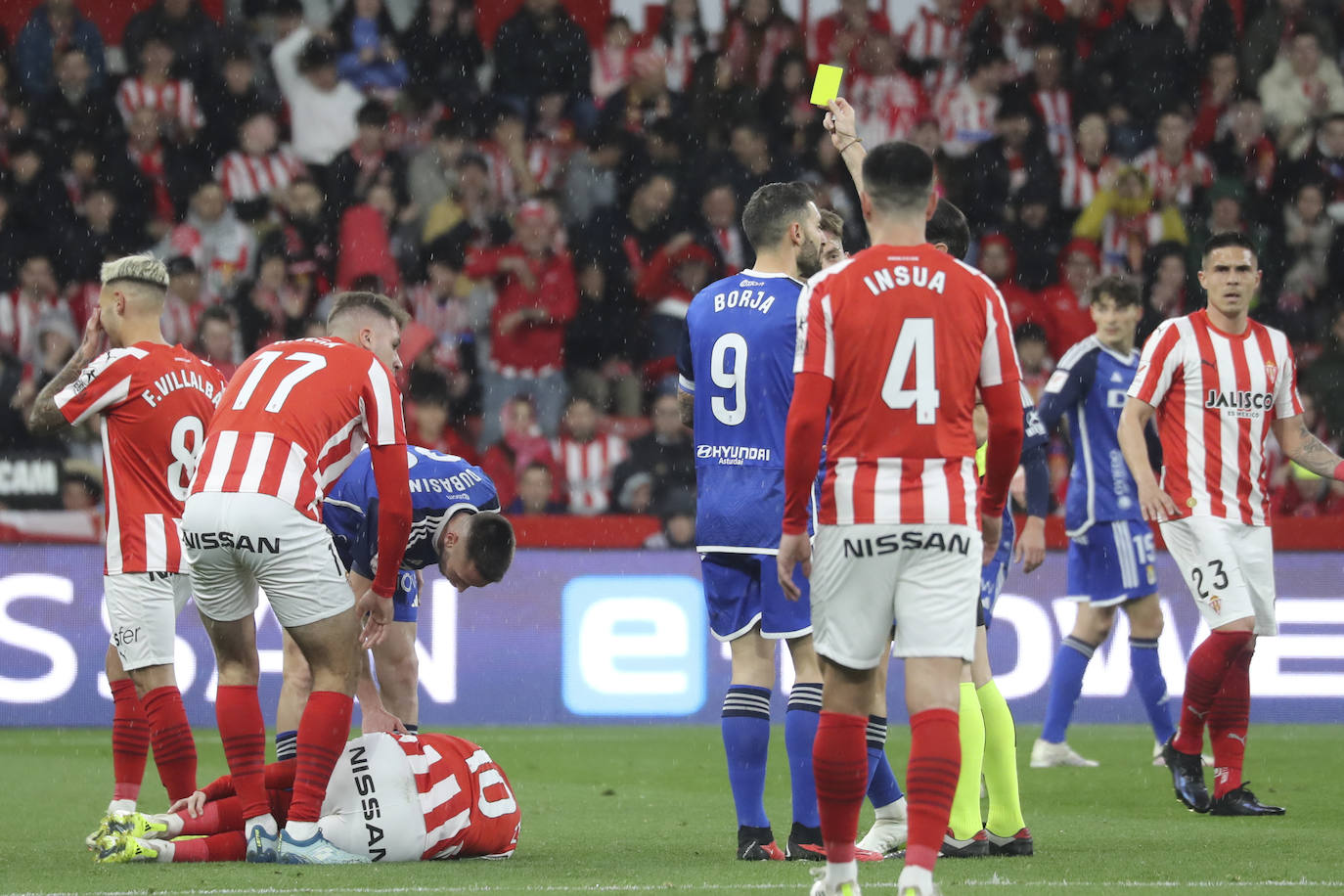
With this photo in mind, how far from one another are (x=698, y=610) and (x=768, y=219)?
513 centimetres

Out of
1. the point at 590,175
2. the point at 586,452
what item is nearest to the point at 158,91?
the point at 590,175

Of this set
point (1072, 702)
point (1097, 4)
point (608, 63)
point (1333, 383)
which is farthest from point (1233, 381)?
point (1097, 4)

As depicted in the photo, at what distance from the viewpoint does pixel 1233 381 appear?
304 inches

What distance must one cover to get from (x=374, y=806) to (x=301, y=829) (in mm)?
251

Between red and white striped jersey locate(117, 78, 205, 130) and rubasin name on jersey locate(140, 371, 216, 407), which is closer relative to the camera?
rubasin name on jersey locate(140, 371, 216, 407)

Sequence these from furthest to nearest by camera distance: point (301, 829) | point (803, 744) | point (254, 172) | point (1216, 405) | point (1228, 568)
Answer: point (254, 172), point (1216, 405), point (1228, 568), point (803, 744), point (301, 829)

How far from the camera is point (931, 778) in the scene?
4672 millimetres

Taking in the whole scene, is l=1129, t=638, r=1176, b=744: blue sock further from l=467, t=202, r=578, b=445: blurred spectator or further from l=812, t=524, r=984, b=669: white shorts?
l=467, t=202, r=578, b=445: blurred spectator

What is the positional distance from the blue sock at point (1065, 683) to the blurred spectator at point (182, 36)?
9.13m

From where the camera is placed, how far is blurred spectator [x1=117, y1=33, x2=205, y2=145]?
14.9 metres

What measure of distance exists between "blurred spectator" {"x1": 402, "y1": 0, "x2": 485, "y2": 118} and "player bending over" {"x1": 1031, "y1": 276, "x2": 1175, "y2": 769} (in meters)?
7.98

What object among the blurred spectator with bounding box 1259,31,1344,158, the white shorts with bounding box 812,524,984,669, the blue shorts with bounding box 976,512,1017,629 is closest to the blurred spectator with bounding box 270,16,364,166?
the blurred spectator with bounding box 1259,31,1344,158

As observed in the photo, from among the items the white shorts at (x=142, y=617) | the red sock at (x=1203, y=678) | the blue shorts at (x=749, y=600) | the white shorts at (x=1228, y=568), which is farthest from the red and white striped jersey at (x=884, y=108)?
the white shorts at (x=142, y=617)

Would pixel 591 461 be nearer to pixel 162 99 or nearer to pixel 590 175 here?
pixel 590 175
